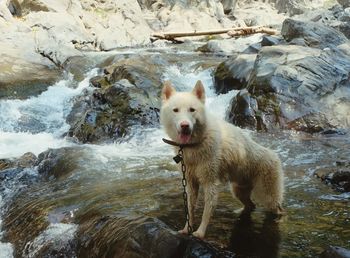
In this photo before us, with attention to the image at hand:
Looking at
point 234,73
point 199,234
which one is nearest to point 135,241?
point 199,234

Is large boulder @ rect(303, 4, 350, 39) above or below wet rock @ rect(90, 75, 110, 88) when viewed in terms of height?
above

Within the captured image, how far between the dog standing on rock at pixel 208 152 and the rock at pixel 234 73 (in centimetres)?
948

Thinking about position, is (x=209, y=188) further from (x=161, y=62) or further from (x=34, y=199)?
(x=161, y=62)

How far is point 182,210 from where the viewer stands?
5.61 metres

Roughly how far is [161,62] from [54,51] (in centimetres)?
600

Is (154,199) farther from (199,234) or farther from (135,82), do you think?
(135,82)

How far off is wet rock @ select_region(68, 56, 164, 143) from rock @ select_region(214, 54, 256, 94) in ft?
7.35

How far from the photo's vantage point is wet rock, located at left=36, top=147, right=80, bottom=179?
28.3 feet

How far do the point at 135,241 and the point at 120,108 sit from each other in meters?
8.19

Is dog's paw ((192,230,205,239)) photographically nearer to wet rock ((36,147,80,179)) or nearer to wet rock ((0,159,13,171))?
wet rock ((36,147,80,179))

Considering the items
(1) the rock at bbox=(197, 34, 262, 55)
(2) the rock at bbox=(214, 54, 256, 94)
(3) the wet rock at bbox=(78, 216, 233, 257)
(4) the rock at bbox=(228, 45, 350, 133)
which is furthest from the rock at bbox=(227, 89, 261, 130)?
(1) the rock at bbox=(197, 34, 262, 55)

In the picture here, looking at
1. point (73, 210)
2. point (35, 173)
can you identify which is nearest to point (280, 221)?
point (73, 210)

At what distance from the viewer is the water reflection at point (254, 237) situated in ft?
14.4

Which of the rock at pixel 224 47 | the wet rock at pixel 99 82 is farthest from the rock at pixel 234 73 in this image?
the rock at pixel 224 47
